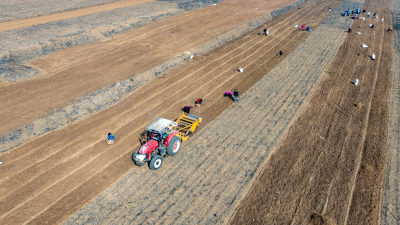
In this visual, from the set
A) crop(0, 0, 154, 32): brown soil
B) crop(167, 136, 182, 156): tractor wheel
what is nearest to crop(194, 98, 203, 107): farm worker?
crop(167, 136, 182, 156): tractor wheel

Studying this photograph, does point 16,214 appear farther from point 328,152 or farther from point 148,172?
point 328,152

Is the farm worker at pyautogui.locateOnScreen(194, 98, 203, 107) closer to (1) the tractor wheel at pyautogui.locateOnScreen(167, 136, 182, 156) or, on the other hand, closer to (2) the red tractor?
(2) the red tractor

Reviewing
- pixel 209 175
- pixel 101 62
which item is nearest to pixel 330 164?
pixel 209 175

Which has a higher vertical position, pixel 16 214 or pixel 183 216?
pixel 16 214

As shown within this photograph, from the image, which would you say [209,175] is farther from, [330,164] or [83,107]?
[83,107]

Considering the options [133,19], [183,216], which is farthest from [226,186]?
[133,19]

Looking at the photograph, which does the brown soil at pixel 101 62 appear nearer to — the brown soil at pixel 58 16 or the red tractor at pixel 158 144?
the red tractor at pixel 158 144
